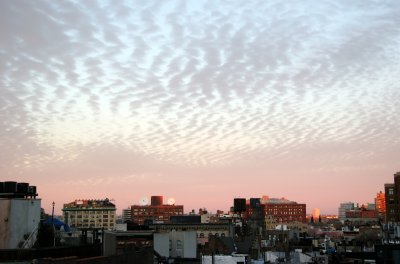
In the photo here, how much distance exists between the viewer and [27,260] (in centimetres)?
3475

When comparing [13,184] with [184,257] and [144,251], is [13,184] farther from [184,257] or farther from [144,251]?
[184,257]

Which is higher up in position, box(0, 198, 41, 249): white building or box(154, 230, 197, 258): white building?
box(0, 198, 41, 249): white building

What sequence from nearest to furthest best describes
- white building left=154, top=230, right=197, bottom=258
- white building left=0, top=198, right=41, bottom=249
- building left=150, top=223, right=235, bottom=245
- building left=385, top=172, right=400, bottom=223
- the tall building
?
white building left=0, top=198, right=41, bottom=249 → white building left=154, top=230, right=197, bottom=258 → building left=150, top=223, right=235, bottom=245 → building left=385, top=172, right=400, bottom=223 → the tall building

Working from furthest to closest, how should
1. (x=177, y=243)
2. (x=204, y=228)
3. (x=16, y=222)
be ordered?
(x=204, y=228)
(x=177, y=243)
(x=16, y=222)

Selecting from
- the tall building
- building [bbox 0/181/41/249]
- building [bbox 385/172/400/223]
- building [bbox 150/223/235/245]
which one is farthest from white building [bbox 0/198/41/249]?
the tall building

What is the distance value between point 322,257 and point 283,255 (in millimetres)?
9088

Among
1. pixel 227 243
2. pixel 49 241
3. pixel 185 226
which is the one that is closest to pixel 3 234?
pixel 49 241

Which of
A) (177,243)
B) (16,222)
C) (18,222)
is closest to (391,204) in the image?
(177,243)

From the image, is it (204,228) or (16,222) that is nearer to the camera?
(16,222)

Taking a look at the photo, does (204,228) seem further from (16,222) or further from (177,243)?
(16,222)

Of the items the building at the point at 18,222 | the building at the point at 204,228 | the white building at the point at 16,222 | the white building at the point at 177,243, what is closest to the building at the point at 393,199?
the building at the point at 204,228

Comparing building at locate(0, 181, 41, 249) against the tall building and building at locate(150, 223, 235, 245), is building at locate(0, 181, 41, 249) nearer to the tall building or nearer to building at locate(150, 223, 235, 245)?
building at locate(150, 223, 235, 245)

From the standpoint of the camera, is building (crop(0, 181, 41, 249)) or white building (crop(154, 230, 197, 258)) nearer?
building (crop(0, 181, 41, 249))

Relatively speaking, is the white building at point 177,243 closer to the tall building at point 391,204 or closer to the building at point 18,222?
the building at point 18,222
